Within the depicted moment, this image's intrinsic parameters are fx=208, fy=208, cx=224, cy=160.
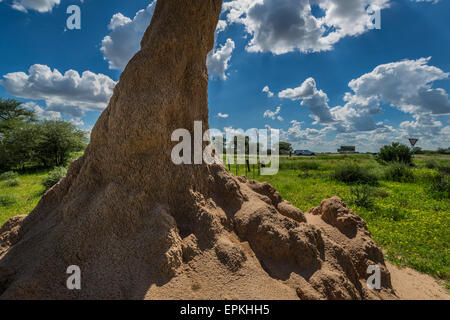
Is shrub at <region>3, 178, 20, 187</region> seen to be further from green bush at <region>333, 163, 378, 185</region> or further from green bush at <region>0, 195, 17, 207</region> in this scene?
green bush at <region>333, 163, 378, 185</region>

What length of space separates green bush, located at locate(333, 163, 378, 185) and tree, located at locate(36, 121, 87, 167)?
21621mm

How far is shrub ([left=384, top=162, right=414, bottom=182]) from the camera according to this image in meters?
13.1

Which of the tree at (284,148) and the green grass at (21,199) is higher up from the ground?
the tree at (284,148)

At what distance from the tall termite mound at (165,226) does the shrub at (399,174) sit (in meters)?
12.9

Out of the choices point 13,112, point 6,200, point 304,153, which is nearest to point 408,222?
point 6,200

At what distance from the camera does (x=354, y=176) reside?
13.3 m

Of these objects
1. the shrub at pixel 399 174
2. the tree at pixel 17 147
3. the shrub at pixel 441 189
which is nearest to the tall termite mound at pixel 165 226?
the shrub at pixel 441 189

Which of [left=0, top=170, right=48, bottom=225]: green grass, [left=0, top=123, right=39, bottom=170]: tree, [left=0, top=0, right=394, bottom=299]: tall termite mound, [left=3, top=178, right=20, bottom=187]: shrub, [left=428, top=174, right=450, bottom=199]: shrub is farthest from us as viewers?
[left=0, top=123, right=39, bottom=170]: tree

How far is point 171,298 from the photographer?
194 cm

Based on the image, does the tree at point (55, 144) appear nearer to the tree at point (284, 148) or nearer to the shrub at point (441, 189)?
the shrub at point (441, 189)

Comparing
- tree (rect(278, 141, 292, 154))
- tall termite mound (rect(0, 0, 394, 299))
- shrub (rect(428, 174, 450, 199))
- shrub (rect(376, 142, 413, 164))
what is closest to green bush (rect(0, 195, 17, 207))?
tall termite mound (rect(0, 0, 394, 299))

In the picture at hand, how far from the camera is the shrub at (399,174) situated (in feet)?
42.9

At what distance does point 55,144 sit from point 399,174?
26131 millimetres

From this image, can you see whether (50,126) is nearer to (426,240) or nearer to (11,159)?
(11,159)
